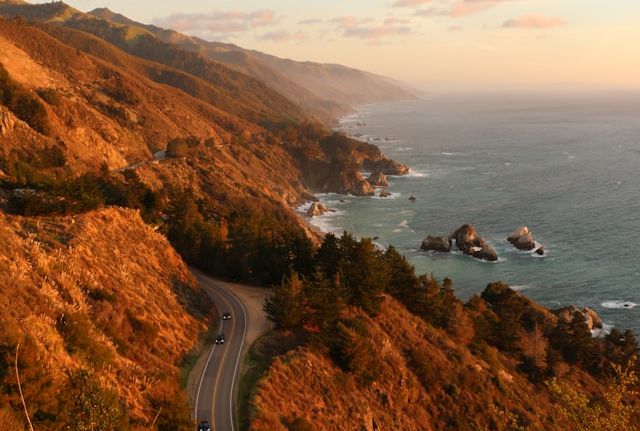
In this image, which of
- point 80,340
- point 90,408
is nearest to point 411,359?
point 80,340

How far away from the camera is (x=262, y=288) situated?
2021 inches

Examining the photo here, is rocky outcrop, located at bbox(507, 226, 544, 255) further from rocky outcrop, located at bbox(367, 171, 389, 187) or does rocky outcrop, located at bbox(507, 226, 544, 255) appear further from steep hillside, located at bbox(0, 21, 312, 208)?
rocky outcrop, located at bbox(367, 171, 389, 187)

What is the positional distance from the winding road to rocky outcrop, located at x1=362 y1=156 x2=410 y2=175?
12236cm

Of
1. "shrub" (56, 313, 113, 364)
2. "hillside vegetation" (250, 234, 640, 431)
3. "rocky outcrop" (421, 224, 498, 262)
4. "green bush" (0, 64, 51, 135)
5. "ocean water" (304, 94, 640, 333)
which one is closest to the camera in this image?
"shrub" (56, 313, 113, 364)

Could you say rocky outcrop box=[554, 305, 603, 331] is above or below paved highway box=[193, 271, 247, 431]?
below

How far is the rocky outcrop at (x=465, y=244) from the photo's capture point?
8788 centimetres

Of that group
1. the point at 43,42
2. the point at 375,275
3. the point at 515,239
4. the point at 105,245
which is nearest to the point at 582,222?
the point at 515,239

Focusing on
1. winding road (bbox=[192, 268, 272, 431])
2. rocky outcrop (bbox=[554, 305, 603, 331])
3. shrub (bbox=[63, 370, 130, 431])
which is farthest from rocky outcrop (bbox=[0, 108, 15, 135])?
rocky outcrop (bbox=[554, 305, 603, 331])

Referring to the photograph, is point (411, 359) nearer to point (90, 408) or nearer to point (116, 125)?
point (90, 408)

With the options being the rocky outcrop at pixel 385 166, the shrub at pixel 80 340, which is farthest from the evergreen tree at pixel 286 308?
the rocky outcrop at pixel 385 166

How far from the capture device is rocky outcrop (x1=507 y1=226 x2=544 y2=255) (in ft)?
296

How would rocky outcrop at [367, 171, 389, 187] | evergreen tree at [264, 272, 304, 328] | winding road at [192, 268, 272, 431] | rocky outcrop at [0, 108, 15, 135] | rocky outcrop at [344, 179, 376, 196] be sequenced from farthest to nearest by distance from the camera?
1. rocky outcrop at [367, 171, 389, 187]
2. rocky outcrop at [344, 179, 376, 196]
3. rocky outcrop at [0, 108, 15, 135]
4. evergreen tree at [264, 272, 304, 328]
5. winding road at [192, 268, 272, 431]

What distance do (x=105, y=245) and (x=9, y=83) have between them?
63.0 m

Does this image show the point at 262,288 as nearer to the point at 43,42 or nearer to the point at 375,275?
the point at 375,275
